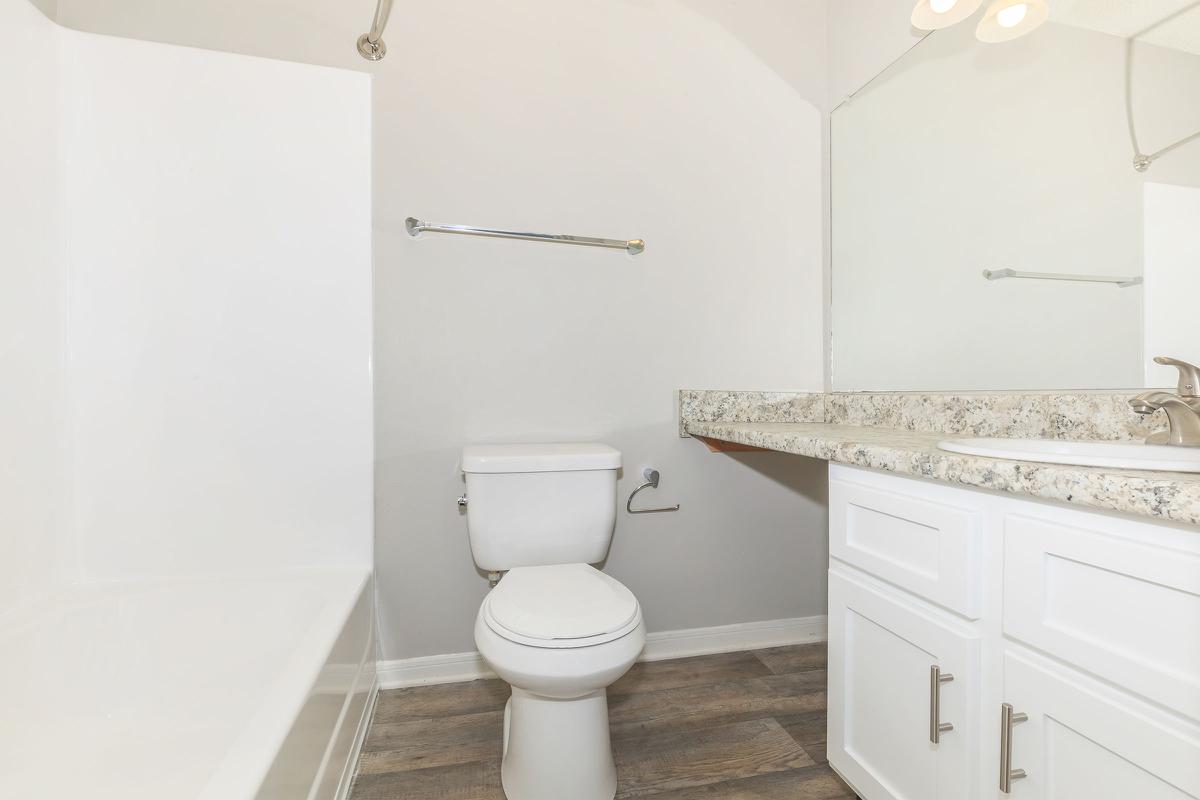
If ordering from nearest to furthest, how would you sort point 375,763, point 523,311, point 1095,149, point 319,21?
point 1095,149, point 375,763, point 319,21, point 523,311

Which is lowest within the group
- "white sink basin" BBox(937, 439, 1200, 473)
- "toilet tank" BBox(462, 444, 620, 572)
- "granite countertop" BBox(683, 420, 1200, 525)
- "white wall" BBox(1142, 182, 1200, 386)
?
"toilet tank" BBox(462, 444, 620, 572)

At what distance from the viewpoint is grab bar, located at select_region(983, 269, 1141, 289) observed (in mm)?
1143

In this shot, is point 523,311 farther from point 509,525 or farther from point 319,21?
point 319,21

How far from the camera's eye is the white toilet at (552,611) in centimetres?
108

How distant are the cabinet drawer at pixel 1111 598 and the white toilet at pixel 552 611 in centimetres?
67

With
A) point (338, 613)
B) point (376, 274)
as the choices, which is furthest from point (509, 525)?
point (376, 274)

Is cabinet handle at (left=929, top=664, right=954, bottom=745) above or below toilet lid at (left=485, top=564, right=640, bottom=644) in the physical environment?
below

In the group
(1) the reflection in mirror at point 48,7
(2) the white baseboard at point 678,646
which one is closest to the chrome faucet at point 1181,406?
(2) the white baseboard at point 678,646

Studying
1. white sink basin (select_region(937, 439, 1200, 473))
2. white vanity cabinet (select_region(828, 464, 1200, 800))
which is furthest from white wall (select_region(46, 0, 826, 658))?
white sink basin (select_region(937, 439, 1200, 473))

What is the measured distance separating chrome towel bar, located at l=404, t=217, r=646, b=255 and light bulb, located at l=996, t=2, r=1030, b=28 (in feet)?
3.42

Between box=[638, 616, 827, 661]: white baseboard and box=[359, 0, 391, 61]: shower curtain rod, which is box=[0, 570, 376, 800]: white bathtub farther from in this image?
box=[359, 0, 391, 61]: shower curtain rod

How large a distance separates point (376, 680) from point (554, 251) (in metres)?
1.35

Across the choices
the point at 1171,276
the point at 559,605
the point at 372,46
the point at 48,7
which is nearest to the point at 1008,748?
the point at 559,605

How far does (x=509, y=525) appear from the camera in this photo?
1.48 meters
